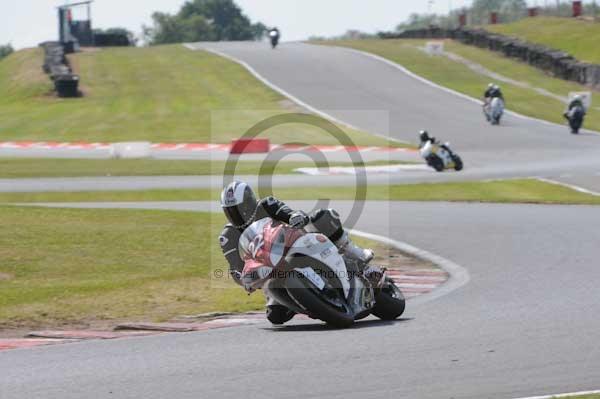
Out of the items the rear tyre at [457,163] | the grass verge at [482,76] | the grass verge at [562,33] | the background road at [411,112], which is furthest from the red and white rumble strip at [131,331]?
the grass verge at [562,33]

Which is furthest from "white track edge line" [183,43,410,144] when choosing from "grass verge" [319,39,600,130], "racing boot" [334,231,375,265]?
"racing boot" [334,231,375,265]

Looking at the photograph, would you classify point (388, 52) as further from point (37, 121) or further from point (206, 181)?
point (206, 181)

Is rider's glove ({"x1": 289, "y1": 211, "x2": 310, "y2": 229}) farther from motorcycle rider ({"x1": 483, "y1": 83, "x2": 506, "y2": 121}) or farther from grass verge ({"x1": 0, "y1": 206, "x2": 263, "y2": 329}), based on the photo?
motorcycle rider ({"x1": 483, "y1": 83, "x2": 506, "y2": 121})

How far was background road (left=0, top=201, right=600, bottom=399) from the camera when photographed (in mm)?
6902

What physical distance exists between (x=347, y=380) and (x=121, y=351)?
7.06ft

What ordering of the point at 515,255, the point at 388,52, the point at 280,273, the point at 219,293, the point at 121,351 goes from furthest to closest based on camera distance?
1. the point at 388,52
2. the point at 515,255
3. the point at 219,293
4. the point at 280,273
5. the point at 121,351

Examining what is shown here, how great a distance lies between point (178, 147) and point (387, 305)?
2635 centimetres

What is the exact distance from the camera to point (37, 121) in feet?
144

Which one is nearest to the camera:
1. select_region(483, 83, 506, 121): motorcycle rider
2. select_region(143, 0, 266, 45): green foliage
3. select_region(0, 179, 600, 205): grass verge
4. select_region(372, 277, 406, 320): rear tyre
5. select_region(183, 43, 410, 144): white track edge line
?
select_region(372, 277, 406, 320): rear tyre

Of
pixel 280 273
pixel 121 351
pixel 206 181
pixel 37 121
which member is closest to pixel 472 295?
pixel 280 273

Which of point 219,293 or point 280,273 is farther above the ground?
point 280,273

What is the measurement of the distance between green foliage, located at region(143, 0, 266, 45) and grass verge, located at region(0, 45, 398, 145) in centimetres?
8195

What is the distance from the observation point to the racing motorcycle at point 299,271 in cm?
888

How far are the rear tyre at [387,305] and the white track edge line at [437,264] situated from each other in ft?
3.16
